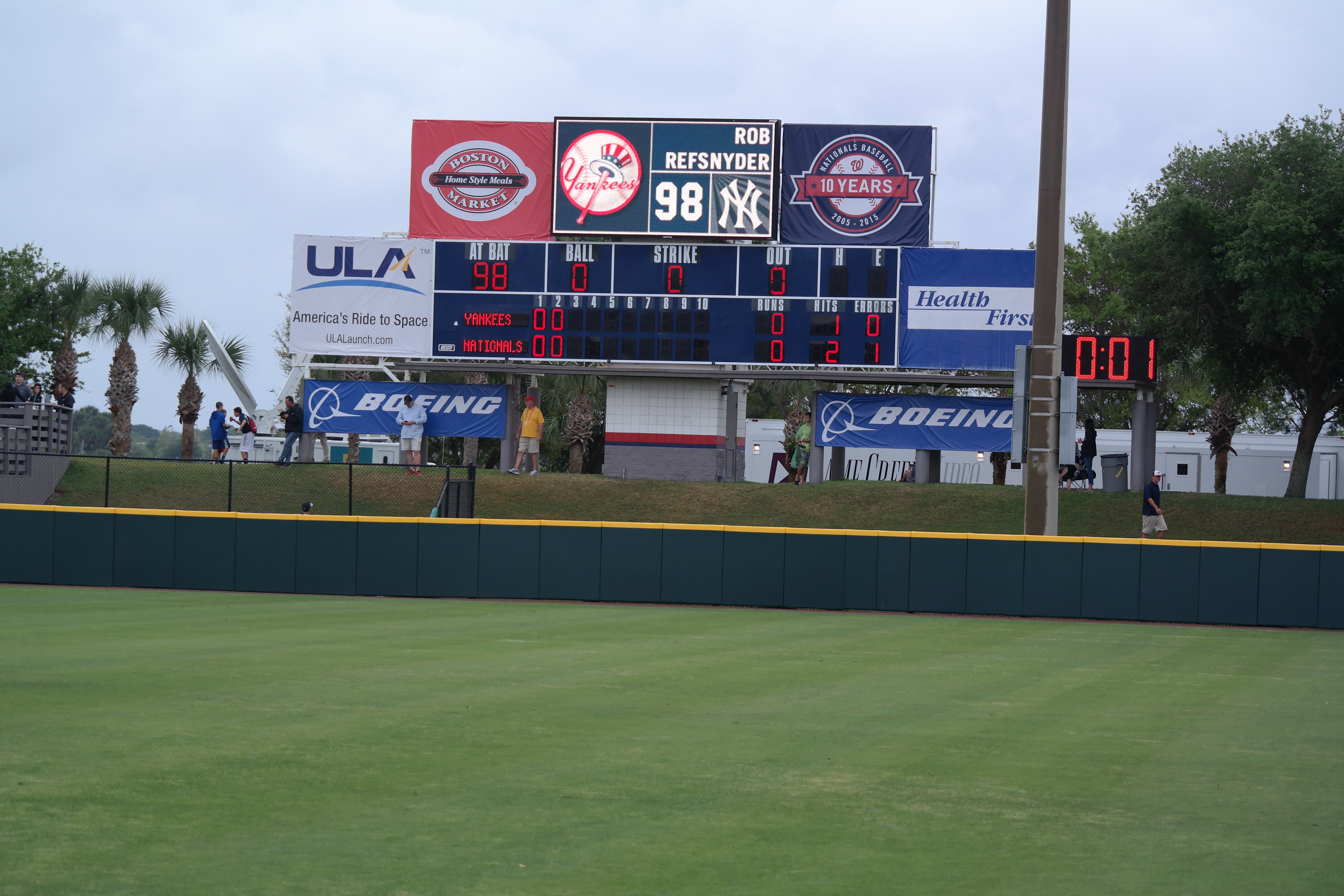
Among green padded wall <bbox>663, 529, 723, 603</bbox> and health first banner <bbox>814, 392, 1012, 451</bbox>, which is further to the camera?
health first banner <bbox>814, 392, 1012, 451</bbox>

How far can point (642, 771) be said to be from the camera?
661 centimetres

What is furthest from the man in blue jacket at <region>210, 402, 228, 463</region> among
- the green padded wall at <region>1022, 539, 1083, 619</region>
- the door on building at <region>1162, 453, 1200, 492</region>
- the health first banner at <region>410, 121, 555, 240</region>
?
the door on building at <region>1162, 453, 1200, 492</region>

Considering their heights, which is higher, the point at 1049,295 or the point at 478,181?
the point at 478,181

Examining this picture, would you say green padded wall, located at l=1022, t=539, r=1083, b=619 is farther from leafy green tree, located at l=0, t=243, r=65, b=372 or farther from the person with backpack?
leafy green tree, located at l=0, t=243, r=65, b=372

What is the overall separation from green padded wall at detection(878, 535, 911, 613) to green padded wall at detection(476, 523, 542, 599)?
16.7 ft

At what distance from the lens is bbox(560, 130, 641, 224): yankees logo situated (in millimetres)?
28656

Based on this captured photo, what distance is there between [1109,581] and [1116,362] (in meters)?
7.56

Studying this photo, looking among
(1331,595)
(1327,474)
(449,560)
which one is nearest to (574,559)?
(449,560)

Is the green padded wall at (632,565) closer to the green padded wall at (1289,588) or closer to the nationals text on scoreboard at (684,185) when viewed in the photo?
the green padded wall at (1289,588)

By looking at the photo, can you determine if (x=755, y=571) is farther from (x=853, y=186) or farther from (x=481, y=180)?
(x=481, y=180)

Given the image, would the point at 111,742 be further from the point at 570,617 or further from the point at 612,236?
the point at 612,236

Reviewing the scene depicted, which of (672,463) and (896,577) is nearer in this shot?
(896,577)

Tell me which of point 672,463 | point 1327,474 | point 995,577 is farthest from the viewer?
point 1327,474

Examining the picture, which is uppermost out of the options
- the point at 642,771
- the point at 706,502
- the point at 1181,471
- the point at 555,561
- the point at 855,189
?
the point at 855,189
